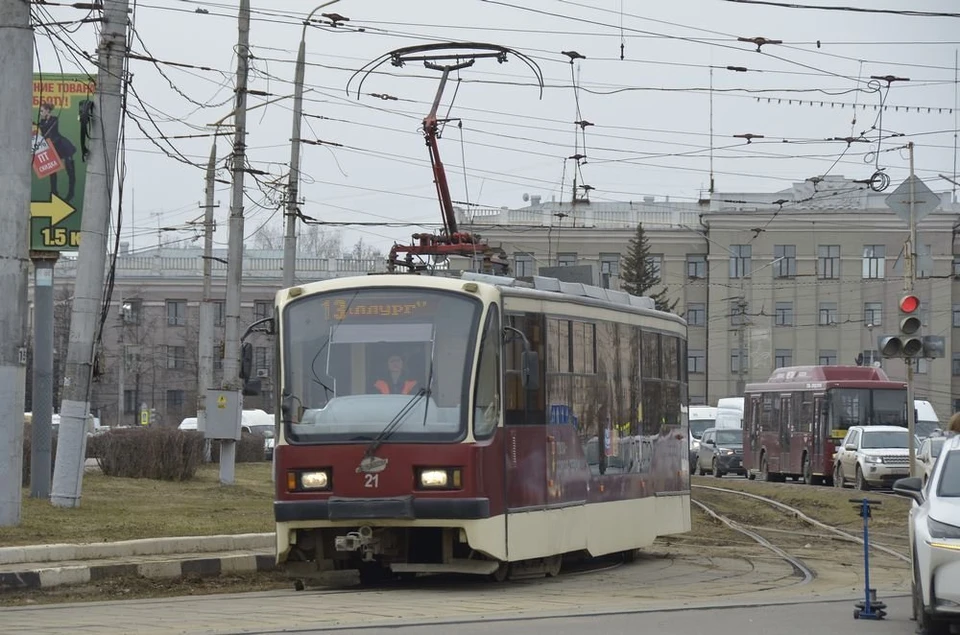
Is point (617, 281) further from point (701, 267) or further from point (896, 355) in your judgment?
point (896, 355)

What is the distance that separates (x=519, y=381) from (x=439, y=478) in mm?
1384

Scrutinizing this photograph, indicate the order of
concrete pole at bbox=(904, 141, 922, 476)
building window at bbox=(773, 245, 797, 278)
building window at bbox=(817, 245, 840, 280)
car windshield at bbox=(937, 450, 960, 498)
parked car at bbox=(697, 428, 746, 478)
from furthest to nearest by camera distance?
building window at bbox=(773, 245, 797, 278), building window at bbox=(817, 245, 840, 280), parked car at bbox=(697, 428, 746, 478), concrete pole at bbox=(904, 141, 922, 476), car windshield at bbox=(937, 450, 960, 498)

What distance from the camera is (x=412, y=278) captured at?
49.7ft

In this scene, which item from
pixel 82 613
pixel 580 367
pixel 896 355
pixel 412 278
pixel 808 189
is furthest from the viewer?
pixel 808 189

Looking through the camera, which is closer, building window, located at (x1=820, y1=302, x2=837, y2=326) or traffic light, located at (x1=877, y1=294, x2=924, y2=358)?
traffic light, located at (x1=877, y1=294, x2=924, y2=358)

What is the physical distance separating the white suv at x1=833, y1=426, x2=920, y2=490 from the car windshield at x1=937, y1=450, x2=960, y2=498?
24.0 metres

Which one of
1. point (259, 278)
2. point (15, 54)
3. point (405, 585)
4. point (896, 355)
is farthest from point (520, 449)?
point (259, 278)

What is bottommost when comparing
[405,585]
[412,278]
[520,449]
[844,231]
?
[405,585]

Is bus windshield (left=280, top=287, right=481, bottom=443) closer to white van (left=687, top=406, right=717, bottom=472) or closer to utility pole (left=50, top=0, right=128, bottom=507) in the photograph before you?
utility pole (left=50, top=0, right=128, bottom=507)

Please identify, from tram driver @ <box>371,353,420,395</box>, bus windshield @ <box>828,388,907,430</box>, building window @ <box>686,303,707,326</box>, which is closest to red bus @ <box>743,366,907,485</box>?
bus windshield @ <box>828,388,907,430</box>

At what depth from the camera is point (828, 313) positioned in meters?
82.2

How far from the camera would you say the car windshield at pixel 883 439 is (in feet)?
121

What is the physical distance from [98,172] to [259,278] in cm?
6714

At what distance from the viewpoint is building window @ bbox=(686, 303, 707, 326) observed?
276ft
